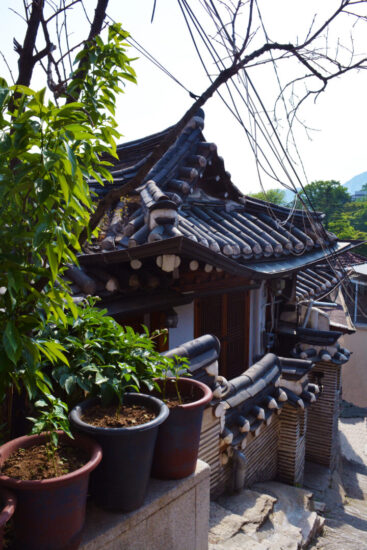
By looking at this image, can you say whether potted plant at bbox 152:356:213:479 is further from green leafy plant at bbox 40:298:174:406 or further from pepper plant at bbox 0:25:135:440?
pepper plant at bbox 0:25:135:440

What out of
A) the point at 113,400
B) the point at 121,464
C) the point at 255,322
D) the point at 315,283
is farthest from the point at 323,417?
the point at 121,464

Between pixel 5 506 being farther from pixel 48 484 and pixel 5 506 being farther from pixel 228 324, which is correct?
pixel 228 324

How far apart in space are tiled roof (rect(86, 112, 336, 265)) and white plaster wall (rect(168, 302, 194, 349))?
110 centimetres

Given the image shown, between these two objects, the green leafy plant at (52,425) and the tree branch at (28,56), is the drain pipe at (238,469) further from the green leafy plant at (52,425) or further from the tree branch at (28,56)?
the tree branch at (28,56)

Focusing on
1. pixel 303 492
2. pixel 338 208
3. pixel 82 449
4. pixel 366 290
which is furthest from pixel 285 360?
pixel 338 208

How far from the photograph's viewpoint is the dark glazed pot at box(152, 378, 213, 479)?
2830 millimetres

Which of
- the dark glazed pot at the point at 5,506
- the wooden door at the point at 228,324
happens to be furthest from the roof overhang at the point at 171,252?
the dark glazed pot at the point at 5,506

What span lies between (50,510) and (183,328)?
4999 millimetres

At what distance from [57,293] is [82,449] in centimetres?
Result: 96

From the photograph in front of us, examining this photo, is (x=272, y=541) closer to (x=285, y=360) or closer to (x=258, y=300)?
(x=285, y=360)

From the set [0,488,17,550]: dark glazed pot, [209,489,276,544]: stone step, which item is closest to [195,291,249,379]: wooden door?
[209,489,276,544]: stone step

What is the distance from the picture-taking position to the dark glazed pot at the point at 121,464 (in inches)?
94.4

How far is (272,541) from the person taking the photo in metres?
4.78

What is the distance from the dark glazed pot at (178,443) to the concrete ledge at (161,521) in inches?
2.9
